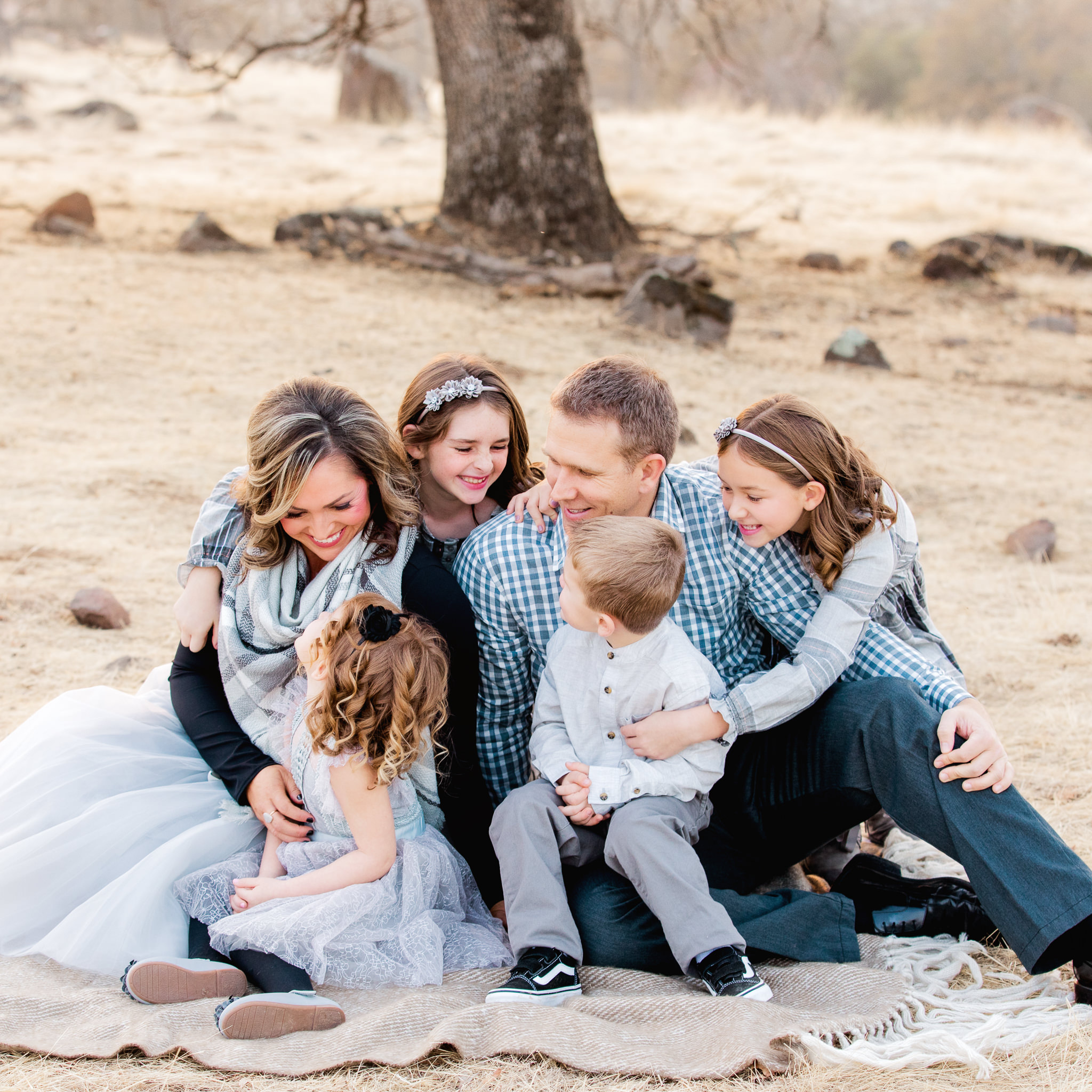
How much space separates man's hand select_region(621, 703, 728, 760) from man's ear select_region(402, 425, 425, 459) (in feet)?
3.44

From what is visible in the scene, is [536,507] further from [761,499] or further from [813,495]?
[813,495]

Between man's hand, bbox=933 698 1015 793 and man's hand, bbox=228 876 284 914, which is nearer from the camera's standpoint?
man's hand, bbox=933 698 1015 793

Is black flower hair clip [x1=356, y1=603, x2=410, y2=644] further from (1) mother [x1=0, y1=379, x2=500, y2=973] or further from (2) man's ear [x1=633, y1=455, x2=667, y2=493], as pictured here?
(2) man's ear [x1=633, y1=455, x2=667, y2=493]

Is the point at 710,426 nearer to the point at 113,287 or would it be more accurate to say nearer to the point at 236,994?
the point at 113,287

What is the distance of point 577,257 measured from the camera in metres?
10.4

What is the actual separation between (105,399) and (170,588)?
2688 mm

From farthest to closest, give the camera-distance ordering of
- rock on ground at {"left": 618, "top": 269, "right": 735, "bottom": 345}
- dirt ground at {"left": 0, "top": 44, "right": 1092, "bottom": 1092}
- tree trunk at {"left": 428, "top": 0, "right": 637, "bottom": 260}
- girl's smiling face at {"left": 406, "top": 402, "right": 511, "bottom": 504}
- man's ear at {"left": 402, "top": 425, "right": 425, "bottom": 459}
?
tree trunk at {"left": 428, "top": 0, "right": 637, "bottom": 260}
rock on ground at {"left": 618, "top": 269, "right": 735, "bottom": 345}
dirt ground at {"left": 0, "top": 44, "right": 1092, "bottom": 1092}
man's ear at {"left": 402, "top": 425, "right": 425, "bottom": 459}
girl's smiling face at {"left": 406, "top": 402, "right": 511, "bottom": 504}

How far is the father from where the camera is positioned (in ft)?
8.71

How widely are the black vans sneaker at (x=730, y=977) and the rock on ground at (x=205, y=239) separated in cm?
900

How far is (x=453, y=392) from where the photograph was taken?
328cm

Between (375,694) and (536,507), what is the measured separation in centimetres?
73

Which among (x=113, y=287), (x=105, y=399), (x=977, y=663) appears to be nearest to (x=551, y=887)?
(x=977, y=663)

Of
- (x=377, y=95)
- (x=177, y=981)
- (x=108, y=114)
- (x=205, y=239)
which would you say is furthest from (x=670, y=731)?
(x=377, y=95)

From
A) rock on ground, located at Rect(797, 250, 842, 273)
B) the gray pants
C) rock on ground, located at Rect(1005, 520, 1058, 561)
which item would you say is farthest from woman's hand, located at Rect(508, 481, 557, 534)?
rock on ground, located at Rect(797, 250, 842, 273)
